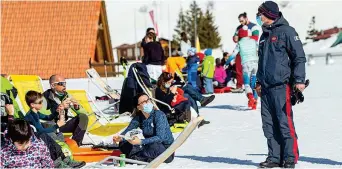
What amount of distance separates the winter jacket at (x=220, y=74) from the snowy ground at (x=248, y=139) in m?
5.05

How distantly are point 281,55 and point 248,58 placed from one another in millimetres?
5208

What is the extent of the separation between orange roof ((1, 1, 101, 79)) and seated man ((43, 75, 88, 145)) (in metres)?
21.6

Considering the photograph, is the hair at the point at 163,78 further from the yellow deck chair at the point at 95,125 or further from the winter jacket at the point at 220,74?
the winter jacket at the point at 220,74

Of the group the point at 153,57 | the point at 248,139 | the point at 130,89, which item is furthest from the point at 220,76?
the point at 248,139

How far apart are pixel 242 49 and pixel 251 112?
1.07 metres

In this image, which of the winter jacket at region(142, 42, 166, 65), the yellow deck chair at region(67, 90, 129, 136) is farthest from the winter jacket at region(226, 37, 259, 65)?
the yellow deck chair at region(67, 90, 129, 136)

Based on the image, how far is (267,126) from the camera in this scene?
5852 mm

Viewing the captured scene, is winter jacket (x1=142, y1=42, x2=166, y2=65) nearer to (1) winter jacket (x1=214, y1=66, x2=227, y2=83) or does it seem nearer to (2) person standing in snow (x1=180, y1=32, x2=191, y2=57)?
(2) person standing in snow (x1=180, y1=32, x2=191, y2=57)

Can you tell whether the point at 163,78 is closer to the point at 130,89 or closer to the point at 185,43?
the point at 130,89

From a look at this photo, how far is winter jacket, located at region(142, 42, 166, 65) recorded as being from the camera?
12.1 metres

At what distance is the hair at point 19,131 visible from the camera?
16.9 ft

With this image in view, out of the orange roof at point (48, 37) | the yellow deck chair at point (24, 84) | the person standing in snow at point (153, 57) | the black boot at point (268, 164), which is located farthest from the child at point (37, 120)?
the orange roof at point (48, 37)

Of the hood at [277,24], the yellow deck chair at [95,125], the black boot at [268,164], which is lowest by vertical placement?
the black boot at [268,164]

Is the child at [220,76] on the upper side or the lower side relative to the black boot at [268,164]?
upper
